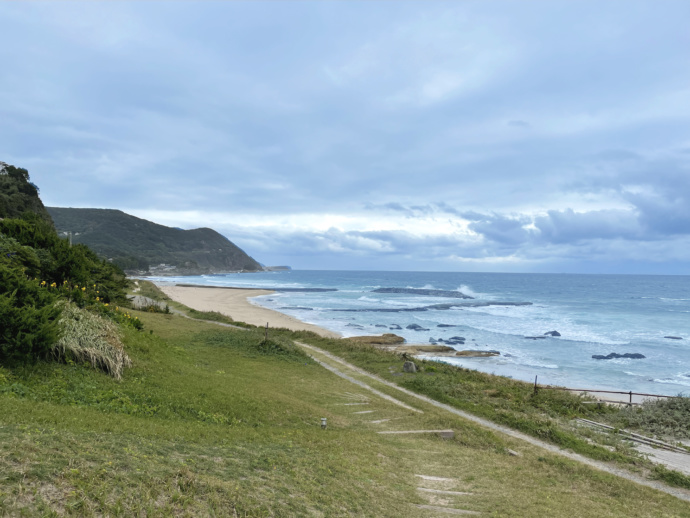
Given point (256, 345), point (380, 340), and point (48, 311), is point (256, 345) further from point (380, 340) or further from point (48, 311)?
point (380, 340)

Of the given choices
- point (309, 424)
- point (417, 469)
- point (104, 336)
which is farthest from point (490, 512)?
point (104, 336)

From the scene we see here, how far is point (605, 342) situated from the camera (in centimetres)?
4834

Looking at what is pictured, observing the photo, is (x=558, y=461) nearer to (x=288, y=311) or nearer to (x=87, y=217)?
(x=288, y=311)

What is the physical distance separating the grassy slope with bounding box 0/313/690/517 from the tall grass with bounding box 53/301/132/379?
20.3 inches

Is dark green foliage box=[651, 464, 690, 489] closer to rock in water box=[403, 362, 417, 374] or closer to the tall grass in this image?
rock in water box=[403, 362, 417, 374]

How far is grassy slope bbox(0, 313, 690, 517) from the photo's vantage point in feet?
16.3

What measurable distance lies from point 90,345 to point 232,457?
22.3ft

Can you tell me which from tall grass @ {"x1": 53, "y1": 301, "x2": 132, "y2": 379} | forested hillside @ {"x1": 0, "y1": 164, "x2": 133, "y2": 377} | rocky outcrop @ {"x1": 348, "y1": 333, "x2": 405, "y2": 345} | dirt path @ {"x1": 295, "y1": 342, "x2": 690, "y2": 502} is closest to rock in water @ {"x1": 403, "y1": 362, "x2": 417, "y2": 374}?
dirt path @ {"x1": 295, "y1": 342, "x2": 690, "y2": 502}

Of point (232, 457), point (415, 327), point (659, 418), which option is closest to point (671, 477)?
point (659, 418)

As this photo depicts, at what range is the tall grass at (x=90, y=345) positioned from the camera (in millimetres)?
11312

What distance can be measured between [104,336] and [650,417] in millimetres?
21852

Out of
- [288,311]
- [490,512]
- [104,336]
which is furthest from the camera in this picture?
[288,311]

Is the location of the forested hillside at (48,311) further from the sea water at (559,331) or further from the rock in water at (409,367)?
the sea water at (559,331)

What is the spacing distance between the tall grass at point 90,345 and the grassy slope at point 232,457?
0.52m
